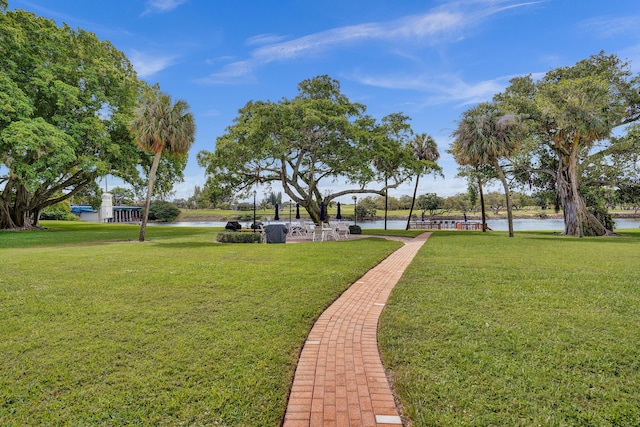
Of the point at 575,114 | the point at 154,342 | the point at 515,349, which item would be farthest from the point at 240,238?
the point at 575,114

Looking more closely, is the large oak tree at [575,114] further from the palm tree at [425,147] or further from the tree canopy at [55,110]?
the tree canopy at [55,110]

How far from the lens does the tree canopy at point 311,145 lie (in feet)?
56.1

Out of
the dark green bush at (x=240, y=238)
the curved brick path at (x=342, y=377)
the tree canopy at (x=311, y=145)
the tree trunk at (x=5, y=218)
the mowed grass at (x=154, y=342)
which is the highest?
the tree canopy at (x=311, y=145)

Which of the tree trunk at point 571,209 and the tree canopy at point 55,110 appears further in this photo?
the tree trunk at point 571,209

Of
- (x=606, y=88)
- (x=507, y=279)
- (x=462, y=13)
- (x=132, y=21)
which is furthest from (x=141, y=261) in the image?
(x=606, y=88)

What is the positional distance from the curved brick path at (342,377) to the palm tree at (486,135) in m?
16.3

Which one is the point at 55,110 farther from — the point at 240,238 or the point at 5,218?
the point at 240,238

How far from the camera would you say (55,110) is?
20.4 m

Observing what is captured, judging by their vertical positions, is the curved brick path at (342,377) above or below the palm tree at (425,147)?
below

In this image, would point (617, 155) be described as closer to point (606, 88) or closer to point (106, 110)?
point (606, 88)

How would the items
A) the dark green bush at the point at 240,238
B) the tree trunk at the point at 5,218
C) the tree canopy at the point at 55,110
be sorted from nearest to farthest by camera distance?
the dark green bush at the point at 240,238 → the tree canopy at the point at 55,110 → the tree trunk at the point at 5,218

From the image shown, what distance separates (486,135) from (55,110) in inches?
1003

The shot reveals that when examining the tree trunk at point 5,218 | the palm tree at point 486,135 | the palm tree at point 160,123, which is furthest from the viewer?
the tree trunk at point 5,218

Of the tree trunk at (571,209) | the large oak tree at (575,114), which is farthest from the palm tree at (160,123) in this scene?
the tree trunk at (571,209)
